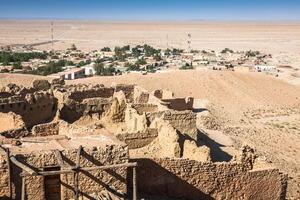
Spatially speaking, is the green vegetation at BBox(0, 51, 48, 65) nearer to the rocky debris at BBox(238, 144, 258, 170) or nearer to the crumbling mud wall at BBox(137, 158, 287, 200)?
the rocky debris at BBox(238, 144, 258, 170)

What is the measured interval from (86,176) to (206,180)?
4.45 metres

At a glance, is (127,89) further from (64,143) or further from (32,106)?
(64,143)

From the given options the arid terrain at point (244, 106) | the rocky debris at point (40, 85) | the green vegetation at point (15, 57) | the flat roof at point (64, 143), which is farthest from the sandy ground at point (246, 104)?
the green vegetation at point (15, 57)

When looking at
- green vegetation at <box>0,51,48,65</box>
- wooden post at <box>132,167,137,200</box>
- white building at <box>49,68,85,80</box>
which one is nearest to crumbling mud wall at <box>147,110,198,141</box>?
wooden post at <box>132,167,137,200</box>

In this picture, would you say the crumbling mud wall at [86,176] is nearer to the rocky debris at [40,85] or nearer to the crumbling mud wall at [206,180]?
the crumbling mud wall at [206,180]

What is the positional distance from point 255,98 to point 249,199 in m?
26.5

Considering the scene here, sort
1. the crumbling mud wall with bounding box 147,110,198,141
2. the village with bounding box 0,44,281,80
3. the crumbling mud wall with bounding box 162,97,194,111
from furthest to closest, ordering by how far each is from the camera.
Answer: the village with bounding box 0,44,281,80, the crumbling mud wall with bounding box 162,97,194,111, the crumbling mud wall with bounding box 147,110,198,141

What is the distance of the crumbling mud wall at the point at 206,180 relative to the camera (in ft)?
48.7

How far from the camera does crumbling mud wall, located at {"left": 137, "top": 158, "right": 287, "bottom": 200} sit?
14852 millimetres

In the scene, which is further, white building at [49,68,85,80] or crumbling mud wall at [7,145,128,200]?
white building at [49,68,85,80]

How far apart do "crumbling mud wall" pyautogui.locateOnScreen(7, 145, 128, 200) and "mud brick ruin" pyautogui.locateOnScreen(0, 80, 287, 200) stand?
24 mm

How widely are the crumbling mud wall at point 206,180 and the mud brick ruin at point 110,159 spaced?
30 mm

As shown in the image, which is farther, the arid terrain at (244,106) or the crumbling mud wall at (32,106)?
the arid terrain at (244,106)

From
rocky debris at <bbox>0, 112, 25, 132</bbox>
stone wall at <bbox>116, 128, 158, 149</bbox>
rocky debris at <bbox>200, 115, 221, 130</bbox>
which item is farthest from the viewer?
rocky debris at <bbox>200, 115, 221, 130</bbox>
